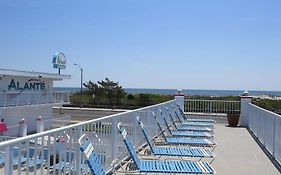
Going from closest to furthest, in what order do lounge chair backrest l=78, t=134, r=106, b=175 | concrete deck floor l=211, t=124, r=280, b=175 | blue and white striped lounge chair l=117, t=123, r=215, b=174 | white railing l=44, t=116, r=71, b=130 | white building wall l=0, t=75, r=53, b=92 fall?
lounge chair backrest l=78, t=134, r=106, b=175 < blue and white striped lounge chair l=117, t=123, r=215, b=174 < concrete deck floor l=211, t=124, r=280, b=175 < white railing l=44, t=116, r=71, b=130 < white building wall l=0, t=75, r=53, b=92

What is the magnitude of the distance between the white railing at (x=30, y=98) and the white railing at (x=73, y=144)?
48.9 feet

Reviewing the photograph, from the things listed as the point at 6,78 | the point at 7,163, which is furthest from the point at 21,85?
the point at 7,163

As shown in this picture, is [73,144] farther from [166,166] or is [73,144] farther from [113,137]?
[113,137]

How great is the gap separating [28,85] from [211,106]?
14.6 metres

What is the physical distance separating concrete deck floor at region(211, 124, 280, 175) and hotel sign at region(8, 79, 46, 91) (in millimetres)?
17411

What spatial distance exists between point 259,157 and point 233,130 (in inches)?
228

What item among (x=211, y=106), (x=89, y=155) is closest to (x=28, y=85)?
(x=211, y=106)

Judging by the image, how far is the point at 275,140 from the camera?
344 inches

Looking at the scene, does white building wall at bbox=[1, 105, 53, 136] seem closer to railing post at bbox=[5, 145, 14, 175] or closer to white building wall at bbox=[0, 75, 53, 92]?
white building wall at bbox=[0, 75, 53, 92]

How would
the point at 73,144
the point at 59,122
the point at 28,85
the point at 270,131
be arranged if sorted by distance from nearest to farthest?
the point at 73,144
the point at 270,131
the point at 59,122
the point at 28,85

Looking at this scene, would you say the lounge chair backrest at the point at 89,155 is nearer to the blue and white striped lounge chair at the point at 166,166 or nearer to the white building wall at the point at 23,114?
the blue and white striped lounge chair at the point at 166,166

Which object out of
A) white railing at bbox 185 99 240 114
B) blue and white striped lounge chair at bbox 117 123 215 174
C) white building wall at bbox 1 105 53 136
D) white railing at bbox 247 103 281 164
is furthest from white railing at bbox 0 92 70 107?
blue and white striped lounge chair at bbox 117 123 215 174

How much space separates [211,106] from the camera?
19.4 m

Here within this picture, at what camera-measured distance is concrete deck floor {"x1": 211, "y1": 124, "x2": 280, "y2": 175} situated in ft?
24.5
